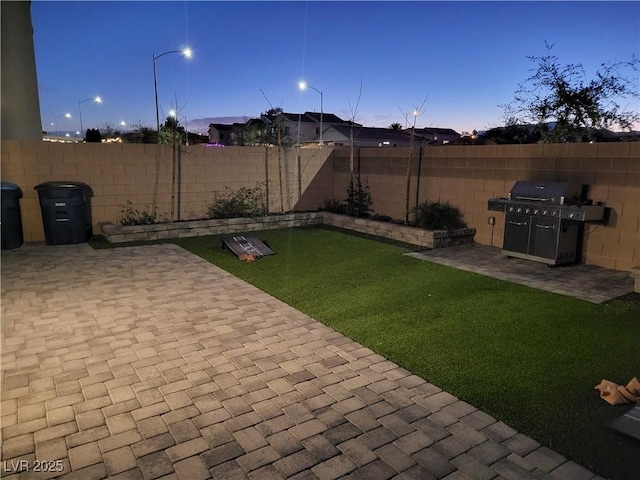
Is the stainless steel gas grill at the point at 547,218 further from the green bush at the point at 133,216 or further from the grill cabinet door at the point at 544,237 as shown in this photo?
the green bush at the point at 133,216

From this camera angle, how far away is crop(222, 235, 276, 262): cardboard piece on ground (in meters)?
7.58

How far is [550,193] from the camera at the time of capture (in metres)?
6.88

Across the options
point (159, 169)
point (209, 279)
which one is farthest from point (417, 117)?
point (209, 279)

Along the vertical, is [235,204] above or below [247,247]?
above

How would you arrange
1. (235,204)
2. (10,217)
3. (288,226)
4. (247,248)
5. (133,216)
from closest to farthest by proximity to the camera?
(247,248) < (10,217) < (133,216) < (235,204) < (288,226)

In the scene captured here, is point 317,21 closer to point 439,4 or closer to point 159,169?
point 439,4

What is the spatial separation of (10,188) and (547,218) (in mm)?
Answer: 9416

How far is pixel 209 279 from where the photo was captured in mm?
6367

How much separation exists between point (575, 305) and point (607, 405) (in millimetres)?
2357

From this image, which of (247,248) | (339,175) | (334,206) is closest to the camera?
(247,248)

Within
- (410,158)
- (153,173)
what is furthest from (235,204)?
(410,158)

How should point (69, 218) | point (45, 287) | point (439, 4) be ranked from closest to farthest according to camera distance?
point (45, 287) < point (69, 218) < point (439, 4)

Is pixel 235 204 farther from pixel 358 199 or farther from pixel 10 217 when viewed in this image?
pixel 10 217

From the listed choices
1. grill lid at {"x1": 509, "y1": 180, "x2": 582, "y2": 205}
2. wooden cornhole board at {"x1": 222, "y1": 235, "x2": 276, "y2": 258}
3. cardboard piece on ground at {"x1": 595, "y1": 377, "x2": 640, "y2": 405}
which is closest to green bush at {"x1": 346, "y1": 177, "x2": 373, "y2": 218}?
wooden cornhole board at {"x1": 222, "y1": 235, "x2": 276, "y2": 258}
